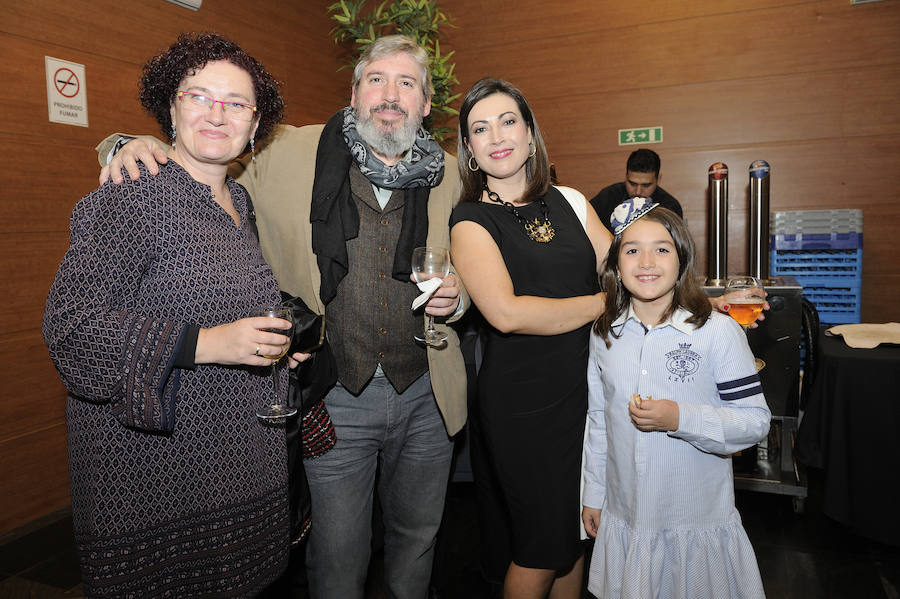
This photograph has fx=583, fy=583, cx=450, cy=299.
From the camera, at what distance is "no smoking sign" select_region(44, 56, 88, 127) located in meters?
3.25

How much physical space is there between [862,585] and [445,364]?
2.22 metres

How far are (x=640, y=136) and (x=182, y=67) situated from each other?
15.9ft

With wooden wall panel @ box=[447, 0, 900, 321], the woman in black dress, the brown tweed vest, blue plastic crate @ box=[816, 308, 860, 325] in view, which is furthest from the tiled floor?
wooden wall panel @ box=[447, 0, 900, 321]

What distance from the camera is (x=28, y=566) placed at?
113 inches

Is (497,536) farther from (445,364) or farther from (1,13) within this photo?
(1,13)

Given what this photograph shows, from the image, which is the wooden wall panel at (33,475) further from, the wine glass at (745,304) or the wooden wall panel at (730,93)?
the wooden wall panel at (730,93)

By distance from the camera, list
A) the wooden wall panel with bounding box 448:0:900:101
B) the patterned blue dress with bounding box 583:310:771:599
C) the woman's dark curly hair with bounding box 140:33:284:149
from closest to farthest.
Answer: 1. the woman's dark curly hair with bounding box 140:33:284:149
2. the patterned blue dress with bounding box 583:310:771:599
3. the wooden wall panel with bounding box 448:0:900:101

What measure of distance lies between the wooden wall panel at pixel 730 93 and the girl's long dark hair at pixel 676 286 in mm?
4098

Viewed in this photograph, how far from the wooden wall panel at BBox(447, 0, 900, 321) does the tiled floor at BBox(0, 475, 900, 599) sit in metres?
2.89

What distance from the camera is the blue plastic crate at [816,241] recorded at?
436 centimetres

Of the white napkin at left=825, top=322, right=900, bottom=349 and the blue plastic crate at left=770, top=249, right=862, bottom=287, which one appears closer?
the white napkin at left=825, top=322, right=900, bottom=349

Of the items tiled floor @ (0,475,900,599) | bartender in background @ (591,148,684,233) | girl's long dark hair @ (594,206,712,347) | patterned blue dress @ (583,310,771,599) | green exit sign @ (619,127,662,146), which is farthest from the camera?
green exit sign @ (619,127,662,146)

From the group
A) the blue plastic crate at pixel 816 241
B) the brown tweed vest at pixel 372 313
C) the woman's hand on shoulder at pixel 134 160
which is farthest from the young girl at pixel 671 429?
the blue plastic crate at pixel 816 241

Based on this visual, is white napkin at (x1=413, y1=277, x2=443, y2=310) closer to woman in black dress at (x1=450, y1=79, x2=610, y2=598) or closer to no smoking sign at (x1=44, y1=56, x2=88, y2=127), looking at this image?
woman in black dress at (x1=450, y1=79, x2=610, y2=598)
